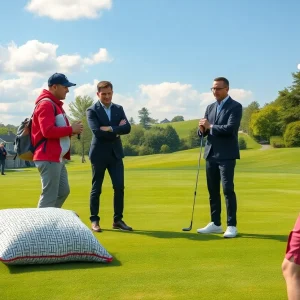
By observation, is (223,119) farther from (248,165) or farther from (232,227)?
(248,165)

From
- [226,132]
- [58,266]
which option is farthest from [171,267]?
[226,132]

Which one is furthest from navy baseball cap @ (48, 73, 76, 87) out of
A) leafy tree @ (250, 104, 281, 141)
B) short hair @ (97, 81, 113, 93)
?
leafy tree @ (250, 104, 281, 141)

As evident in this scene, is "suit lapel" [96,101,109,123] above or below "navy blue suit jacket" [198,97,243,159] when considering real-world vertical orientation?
above

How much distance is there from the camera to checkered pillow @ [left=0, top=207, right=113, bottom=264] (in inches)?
205

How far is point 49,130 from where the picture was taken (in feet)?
22.4

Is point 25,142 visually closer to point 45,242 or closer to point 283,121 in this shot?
point 45,242

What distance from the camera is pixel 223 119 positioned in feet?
24.4

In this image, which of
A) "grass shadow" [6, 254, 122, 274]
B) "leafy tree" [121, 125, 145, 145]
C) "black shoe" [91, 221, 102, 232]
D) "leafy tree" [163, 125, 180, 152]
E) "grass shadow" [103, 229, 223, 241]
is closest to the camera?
"grass shadow" [6, 254, 122, 274]

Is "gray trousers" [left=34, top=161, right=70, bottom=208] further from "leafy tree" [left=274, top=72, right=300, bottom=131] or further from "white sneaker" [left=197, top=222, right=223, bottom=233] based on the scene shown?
"leafy tree" [left=274, top=72, right=300, bottom=131]

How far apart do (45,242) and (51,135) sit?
73.8 inches

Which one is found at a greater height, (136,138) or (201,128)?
(136,138)

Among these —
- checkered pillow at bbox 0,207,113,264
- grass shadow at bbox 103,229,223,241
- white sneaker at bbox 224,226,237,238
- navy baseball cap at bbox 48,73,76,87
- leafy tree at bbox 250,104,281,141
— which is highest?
leafy tree at bbox 250,104,281,141

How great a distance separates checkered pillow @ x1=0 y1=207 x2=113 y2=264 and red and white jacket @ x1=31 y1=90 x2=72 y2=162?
4.69ft

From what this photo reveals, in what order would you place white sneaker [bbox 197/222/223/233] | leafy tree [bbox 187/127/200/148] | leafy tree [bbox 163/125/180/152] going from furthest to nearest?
leafy tree [bbox 187/127/200/148]
leafy tree [bbox 163/125/180/152]
white sneaker [bbox 197/222/223/233]
